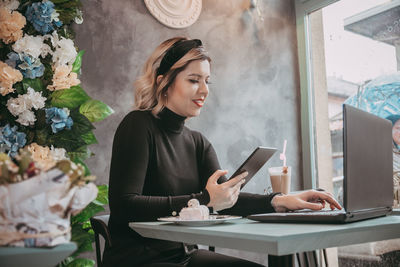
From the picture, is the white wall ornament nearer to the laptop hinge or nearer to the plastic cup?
the plastic cup

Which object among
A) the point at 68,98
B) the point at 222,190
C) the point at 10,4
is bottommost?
the point at 222,190

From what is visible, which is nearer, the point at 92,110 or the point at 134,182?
the point at 134,182

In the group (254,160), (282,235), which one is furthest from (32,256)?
(254,160)

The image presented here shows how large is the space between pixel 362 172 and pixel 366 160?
0.04 m

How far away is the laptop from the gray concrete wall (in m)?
1.62

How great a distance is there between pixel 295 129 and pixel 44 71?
2.22 m

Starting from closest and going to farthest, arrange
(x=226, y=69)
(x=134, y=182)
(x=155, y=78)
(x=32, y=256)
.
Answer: (x=32, y=256) → (x=134, y=182) → (x=155, y=78) → (x=226, y=69)

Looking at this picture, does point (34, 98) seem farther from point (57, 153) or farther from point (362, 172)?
point (362, 172)

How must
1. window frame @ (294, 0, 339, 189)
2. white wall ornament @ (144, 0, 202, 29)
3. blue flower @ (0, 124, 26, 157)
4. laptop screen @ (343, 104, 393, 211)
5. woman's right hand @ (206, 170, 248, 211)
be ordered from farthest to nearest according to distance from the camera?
window frame @ (294, 0, 339, 189) < white wall ornament @ (144, 0, 202, 29) < blue flower @ (0, 124, 26, 157) < woman's right hand @ (206, 170, 248, 211) < laptop screen @ (343, 104, 393, 211)

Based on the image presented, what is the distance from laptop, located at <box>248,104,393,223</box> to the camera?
3.38 feet

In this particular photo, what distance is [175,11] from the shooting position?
9.53ft

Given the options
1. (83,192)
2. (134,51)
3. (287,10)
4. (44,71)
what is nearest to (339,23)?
(287,10)

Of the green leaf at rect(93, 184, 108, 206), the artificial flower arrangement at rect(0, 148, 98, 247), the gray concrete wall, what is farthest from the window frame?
the artificial flower arrangement at rect(0, 148, 98, 247)

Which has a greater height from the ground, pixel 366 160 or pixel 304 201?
pixel 366 160
